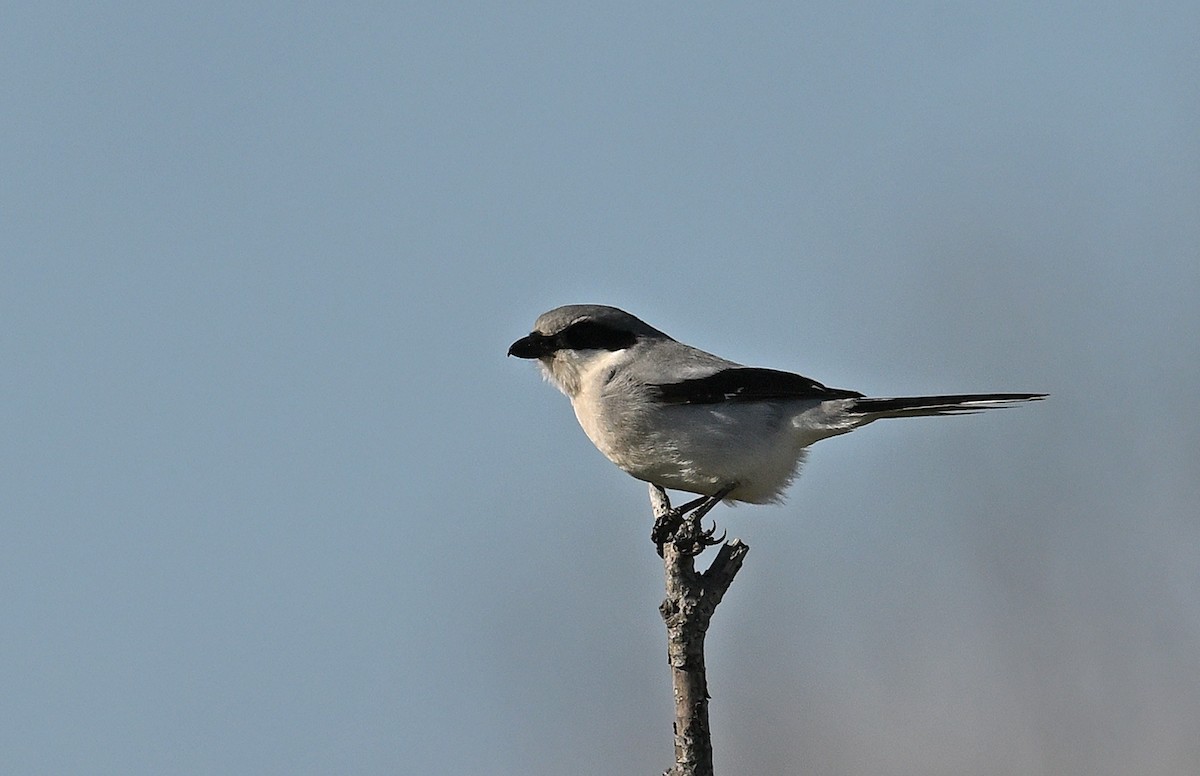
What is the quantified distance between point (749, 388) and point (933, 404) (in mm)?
593

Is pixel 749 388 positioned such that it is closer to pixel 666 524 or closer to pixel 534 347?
pixel 666 524

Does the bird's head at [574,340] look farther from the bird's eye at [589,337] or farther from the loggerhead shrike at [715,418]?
the loggerhead shrike at [715,418]

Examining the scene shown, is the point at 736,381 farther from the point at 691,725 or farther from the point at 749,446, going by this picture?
the point at 691,725

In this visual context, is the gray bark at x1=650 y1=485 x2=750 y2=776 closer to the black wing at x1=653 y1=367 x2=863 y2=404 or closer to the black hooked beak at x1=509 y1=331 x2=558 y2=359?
the black wing at x1=653 y1=367 x2=863 y2=404

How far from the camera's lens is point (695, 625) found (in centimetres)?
304

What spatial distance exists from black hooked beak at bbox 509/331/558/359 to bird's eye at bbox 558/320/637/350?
37 mm

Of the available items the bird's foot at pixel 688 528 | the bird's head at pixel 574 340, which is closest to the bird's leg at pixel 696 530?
the bird's foot at pixel 688 528

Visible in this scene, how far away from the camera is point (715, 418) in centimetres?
406

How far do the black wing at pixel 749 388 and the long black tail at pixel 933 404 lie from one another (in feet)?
0.31

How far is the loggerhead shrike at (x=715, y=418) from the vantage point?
402cm

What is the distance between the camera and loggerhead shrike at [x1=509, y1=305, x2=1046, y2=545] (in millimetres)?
4023

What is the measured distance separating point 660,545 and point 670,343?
3.26 feet

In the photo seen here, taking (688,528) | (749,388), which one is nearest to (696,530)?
(688,528)

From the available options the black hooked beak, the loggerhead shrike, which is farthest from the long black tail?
the black hooked beak
